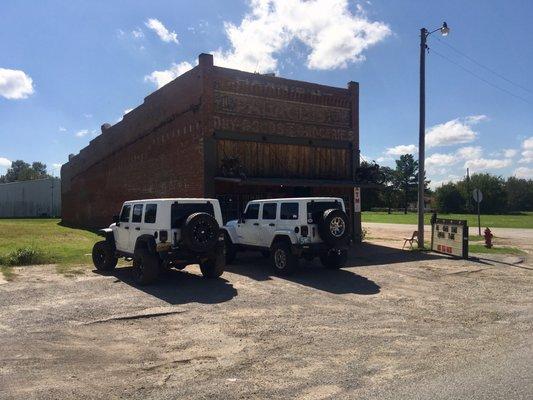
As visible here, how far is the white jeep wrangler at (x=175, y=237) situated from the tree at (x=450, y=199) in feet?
289

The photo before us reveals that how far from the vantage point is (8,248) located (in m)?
17.4

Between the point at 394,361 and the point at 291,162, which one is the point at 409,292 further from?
the point at 291,162

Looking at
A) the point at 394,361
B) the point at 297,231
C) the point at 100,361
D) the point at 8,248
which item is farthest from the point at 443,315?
the point at 8,248

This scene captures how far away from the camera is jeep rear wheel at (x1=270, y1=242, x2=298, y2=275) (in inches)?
492

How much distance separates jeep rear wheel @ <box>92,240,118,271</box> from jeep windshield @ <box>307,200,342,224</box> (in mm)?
5387

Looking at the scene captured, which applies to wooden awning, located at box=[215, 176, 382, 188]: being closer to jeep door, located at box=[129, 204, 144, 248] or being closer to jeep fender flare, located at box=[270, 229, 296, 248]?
jeep fender flare, located at box=[270, 229, 296, 248]

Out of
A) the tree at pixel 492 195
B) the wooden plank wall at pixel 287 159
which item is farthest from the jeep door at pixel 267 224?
the tree at pixel 492 195

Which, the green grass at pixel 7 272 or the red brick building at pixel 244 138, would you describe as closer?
the green grass at pixel 7 272

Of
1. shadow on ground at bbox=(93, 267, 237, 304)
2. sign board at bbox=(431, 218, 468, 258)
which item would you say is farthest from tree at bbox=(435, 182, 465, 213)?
shadow on ground at bbox=(93, 267, 237, 304)

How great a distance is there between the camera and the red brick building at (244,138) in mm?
18781

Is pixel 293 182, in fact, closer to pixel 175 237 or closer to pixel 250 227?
pixel 250 227

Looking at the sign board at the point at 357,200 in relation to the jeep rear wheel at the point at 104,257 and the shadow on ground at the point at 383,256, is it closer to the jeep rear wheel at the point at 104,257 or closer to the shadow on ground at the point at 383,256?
the shadow on ground at the point at 383,256

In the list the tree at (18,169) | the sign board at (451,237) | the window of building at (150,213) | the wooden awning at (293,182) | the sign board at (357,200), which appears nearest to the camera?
the window of building at (150,213)

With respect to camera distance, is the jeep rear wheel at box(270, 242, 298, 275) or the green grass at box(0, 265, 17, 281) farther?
the jeep rear wheel at box(270, 242, 298, 275)
